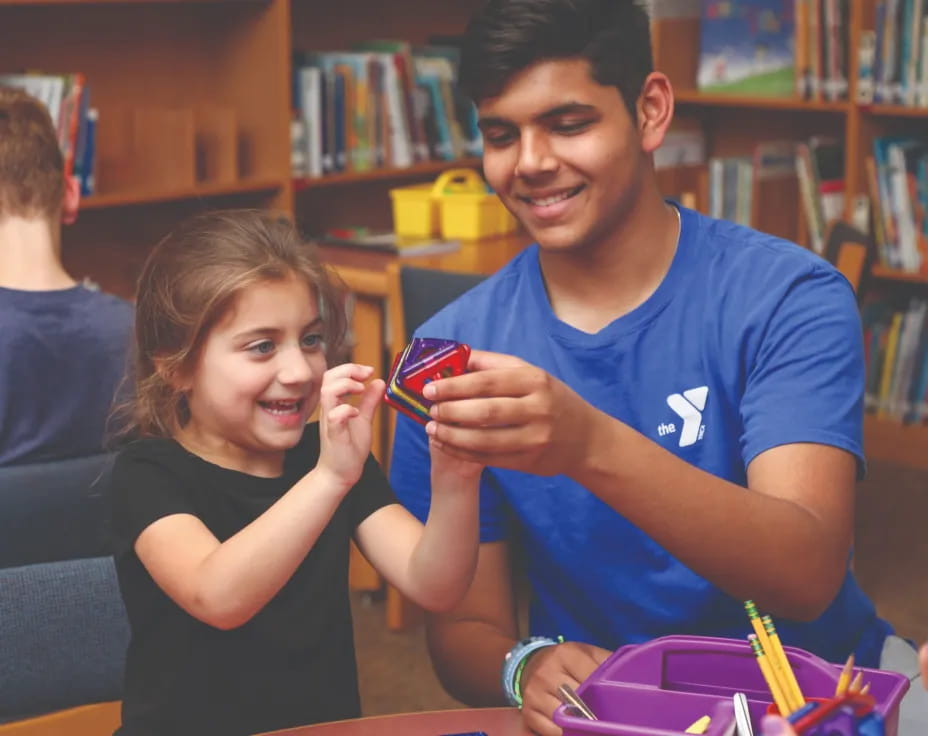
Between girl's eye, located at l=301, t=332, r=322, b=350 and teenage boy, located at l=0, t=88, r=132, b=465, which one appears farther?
teenage boy, located at l=0, t=88, r=132, b=465

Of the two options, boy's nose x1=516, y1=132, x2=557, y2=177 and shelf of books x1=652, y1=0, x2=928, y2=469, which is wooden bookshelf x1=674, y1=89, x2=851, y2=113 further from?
boy's nose x1=516, y1=132, x2=557, y2=177

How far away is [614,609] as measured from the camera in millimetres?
1504

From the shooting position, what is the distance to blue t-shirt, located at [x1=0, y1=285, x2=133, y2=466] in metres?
2.05

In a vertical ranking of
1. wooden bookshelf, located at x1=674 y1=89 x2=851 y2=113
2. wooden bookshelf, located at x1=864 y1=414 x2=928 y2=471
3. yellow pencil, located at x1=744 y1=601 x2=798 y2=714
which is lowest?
wooden bookshelf, located at x1=864 y1=414 x2=928 y2=471

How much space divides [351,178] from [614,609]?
288 centimetres

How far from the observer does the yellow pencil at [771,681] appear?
94 centimetres

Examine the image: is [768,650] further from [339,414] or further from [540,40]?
[540,40]

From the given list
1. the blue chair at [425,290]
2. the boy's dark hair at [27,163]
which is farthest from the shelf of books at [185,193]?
the boy's dark hair at [27,163]

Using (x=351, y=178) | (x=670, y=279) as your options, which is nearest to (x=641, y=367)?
(x=670, y=279)

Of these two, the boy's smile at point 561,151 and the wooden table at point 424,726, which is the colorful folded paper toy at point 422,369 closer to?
the wooden table at point 424,726

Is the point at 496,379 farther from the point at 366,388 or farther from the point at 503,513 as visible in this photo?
the point at 503,513

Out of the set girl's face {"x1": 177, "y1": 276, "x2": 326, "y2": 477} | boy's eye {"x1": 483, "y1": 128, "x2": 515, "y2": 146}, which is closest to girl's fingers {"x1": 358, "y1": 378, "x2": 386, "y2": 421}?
girl's face {"x1": 177, "y1": 276, "x2": 326, "y2": 477}

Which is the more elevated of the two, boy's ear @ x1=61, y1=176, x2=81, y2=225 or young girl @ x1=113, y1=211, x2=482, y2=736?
boy's ear @ x1=61, y1=176, x2=81, y2=225

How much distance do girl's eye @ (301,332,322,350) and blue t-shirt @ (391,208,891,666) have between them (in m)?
0.22
